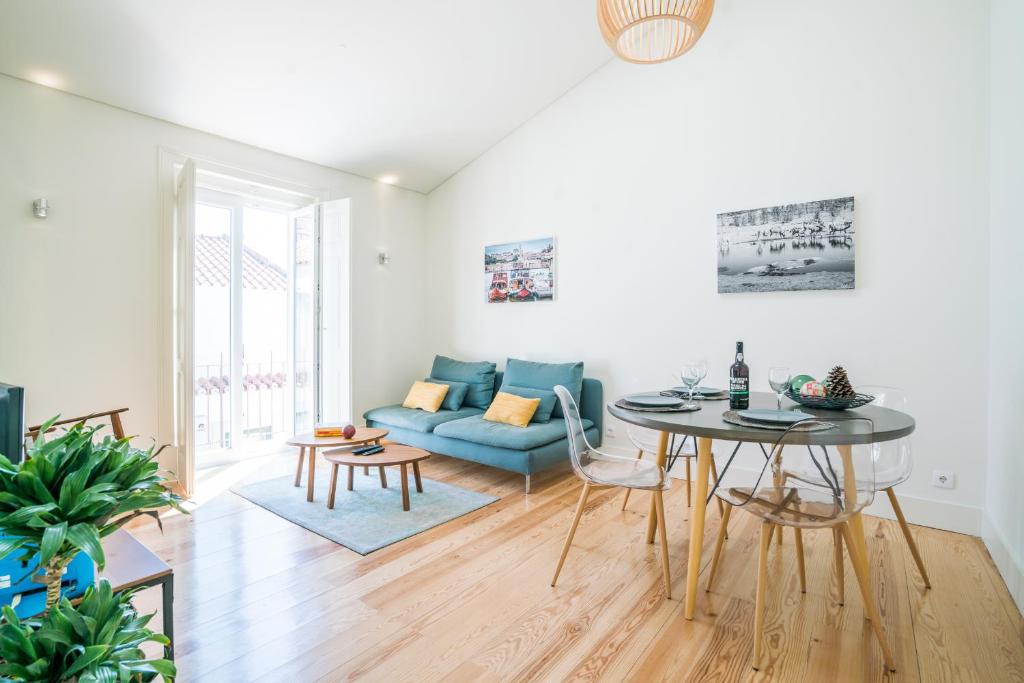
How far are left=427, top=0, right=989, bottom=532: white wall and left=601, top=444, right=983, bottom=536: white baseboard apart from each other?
0.04ft

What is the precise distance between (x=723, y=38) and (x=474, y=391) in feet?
11.2

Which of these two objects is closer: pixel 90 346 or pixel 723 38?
pixel 90 346

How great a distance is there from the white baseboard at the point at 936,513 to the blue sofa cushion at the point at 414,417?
7.86 ft

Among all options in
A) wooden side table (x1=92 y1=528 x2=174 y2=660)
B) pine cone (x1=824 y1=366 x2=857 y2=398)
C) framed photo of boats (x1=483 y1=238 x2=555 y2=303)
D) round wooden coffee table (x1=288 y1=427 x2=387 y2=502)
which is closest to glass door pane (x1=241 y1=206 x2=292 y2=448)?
round wooden coffee table (x1=288 y1=427 x2=387 y2=502)

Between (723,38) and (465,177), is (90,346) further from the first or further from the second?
(723,38)

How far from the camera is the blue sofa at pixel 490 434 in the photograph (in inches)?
141

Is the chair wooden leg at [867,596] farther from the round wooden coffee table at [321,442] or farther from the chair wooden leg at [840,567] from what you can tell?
the round wooden coffee table at [321,442]

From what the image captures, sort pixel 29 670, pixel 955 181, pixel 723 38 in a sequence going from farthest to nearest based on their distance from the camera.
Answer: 1. pixel 723 38
2. pixel 955 181
3. pixel 29 670

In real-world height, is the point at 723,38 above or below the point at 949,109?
above

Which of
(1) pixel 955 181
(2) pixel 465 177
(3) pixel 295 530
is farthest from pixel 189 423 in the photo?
(1) pixel 955 181

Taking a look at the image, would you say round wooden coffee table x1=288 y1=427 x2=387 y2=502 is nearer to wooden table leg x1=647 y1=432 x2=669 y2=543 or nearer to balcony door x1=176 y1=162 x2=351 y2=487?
balcony door x1=176 y1=162 x2=351 y2=487

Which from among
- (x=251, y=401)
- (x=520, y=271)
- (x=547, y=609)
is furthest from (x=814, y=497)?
(x=251, y=401)

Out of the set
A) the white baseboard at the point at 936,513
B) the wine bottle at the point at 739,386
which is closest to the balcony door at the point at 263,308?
the wine bottle at the point at 739,386

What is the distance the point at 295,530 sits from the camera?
2916 millimetres
